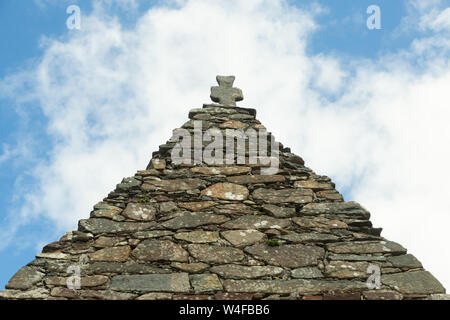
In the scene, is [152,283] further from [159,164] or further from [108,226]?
[159,164]

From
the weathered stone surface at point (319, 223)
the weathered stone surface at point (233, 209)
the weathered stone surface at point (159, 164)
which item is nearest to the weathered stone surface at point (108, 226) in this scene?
the weathered stone surface at point (233, 209)

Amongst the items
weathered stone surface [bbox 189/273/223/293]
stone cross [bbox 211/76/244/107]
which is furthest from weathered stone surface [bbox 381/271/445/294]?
stone cross [bbox 211/76/244/107]

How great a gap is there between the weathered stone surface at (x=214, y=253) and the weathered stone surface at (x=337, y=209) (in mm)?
786

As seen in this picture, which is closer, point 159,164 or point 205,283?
point 205,283

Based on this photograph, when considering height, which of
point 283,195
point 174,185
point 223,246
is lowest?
point 223,246

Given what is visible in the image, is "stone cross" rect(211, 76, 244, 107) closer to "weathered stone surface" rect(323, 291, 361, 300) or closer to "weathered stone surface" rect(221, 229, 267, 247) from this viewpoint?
"weathered stone surface" rect(221, 229, 267, 247)

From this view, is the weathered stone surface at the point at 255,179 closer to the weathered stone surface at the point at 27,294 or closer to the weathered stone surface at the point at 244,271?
the weathered stone surface at the point at 244,271

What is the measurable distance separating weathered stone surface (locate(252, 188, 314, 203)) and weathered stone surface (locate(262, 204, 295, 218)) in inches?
3.7

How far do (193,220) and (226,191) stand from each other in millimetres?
502

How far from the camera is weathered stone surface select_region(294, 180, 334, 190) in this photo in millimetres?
4930

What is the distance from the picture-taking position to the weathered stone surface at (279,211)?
4.58 metres

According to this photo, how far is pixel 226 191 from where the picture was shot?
15.9 ft

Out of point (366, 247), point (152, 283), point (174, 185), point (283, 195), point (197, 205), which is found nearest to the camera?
point (152, 283)

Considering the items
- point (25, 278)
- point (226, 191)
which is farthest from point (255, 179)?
point (25, 278)
